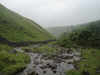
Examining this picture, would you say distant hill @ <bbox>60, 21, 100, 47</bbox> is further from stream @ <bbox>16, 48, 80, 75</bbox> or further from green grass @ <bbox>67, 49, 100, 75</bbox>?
stream @ <bbox>16, 48, 80, 75</bbox>

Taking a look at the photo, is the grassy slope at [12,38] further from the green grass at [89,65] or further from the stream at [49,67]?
the green grass at [89,65]

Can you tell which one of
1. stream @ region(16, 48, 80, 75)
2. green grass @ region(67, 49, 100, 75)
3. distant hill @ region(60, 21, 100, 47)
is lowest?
stream @ region(16, 48, 80, 75)


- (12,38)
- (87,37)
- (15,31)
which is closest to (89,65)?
(87,37)

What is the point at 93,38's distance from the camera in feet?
171

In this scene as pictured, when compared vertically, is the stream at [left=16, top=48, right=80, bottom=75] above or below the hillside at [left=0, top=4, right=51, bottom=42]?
below

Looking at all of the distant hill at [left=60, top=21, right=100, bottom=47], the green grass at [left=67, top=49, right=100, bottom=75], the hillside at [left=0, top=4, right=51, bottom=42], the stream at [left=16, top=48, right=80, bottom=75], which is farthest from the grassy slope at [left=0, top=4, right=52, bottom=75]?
the distant hill at [left=60, top=21, right=100, bottom=47]

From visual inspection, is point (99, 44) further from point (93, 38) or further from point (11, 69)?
point (11, 69)

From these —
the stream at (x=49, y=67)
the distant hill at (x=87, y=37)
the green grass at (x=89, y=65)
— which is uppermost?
the distant hill at (x=87, y=37)

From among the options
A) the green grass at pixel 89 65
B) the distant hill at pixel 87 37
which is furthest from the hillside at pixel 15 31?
the green grass at pixel 89 65

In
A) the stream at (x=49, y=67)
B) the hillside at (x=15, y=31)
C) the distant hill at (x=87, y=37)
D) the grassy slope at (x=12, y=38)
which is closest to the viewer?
the stream at (x=49, y=67)

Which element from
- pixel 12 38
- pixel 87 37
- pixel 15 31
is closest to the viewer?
pixel 87 37

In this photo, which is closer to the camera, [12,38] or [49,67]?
[49,67]

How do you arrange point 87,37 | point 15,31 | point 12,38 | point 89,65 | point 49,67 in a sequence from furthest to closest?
point 15,31, point 12,38, point 87,37, point 49,67, point 89,65

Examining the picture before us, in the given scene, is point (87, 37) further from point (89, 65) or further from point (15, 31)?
point (15, 31)
